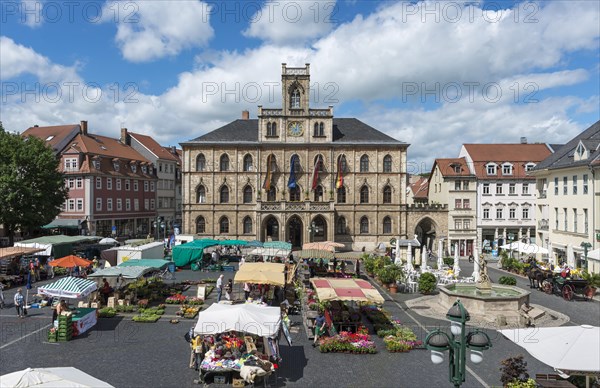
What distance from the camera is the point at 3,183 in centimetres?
3853

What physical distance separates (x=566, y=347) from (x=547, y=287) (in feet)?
65.0

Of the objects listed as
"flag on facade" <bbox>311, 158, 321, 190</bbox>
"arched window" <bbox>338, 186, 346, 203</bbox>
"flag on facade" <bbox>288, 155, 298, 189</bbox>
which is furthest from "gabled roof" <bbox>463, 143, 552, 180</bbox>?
"flag on facade" <bbox>288, 155, 298, 189</bbox>

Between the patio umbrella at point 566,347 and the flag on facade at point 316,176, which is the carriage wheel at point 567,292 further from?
the flag on facade at point 316,176

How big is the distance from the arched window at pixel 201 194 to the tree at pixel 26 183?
13.8 metres

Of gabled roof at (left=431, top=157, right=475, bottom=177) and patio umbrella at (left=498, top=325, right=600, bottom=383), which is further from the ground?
gabled roof at (left=431, top=157, right=475, bottom=177)

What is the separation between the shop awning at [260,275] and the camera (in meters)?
21.0

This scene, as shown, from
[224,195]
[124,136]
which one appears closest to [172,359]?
[224,195]

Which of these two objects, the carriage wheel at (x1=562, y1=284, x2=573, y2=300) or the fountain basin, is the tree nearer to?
the fountain basin

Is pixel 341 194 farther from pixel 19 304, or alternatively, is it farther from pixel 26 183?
pixel 19 304

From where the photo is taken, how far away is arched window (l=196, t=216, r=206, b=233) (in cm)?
5111

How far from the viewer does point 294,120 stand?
5028 centimetres

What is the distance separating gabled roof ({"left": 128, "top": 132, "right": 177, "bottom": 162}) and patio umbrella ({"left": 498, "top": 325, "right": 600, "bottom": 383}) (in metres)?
64.7

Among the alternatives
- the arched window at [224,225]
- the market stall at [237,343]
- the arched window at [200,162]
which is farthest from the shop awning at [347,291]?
the arched window at [200,162]

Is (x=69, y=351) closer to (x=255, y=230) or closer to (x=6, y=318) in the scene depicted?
(x=6, y=318)
